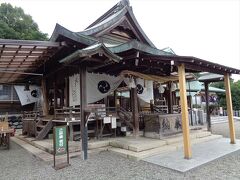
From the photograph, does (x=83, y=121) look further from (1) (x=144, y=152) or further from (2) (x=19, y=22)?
(2) (x=19, y=22)

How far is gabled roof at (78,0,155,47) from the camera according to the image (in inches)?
363

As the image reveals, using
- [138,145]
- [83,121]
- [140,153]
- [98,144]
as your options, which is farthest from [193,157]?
[83,121]

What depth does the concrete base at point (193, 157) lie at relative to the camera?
16.0ft

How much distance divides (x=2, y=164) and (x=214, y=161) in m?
6.05

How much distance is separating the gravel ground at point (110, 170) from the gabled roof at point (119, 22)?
566cm

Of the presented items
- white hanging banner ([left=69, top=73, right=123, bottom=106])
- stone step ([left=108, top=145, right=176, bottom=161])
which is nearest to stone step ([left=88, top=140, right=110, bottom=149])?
stone step ([left=108, top=145, right=176, bottom=161])

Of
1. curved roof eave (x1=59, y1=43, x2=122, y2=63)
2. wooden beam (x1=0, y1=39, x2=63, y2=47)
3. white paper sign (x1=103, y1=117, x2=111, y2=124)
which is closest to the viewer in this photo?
curved roof eave (x1=59, y1=43, x2=122, y2=63)

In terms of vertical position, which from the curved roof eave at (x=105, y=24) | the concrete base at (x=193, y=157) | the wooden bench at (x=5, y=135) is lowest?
the concrete base at (x=193, y=157)

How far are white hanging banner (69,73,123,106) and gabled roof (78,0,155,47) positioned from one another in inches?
82.5

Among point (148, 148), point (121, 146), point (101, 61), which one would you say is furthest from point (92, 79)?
point (148, 148)

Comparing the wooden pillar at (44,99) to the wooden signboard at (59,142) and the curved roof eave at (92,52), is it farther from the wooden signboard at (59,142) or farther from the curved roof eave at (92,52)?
the curved roof eave at (92,52)

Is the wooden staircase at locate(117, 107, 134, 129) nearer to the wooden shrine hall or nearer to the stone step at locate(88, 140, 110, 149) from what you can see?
the wooden shrine hall

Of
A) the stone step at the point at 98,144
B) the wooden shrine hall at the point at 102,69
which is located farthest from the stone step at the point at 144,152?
the wooden shrine hall at the point at 102,69

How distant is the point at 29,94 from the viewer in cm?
1341
